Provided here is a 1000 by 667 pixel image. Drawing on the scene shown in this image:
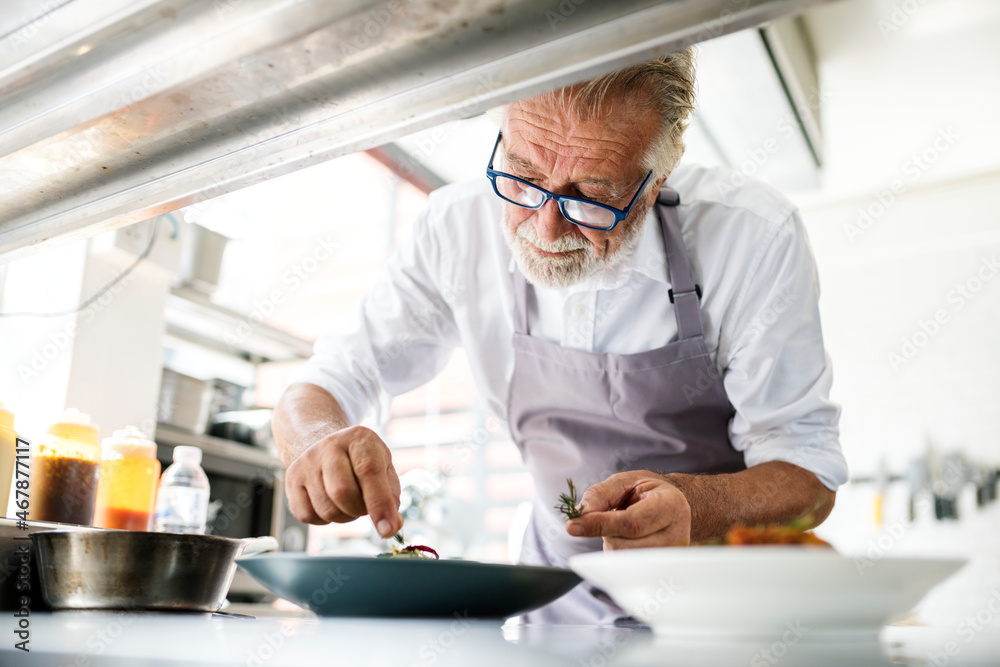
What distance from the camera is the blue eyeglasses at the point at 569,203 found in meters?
1.34

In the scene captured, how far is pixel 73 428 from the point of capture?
1422mm

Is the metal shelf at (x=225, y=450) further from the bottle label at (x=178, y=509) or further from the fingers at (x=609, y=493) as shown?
the fingers at (x=609, y=493)

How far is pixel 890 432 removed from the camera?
4.34 meters

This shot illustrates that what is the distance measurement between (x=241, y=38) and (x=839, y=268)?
178 inches

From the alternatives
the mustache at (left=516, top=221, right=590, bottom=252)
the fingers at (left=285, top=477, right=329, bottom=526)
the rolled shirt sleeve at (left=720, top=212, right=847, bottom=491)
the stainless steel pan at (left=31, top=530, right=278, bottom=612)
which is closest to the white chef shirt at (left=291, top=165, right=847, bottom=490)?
the rolled shirt sleeve at (left=720, top=212, right=847, bottom=491)

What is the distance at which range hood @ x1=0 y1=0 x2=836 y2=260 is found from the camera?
637mm

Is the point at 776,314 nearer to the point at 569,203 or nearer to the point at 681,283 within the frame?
the point at 681,283

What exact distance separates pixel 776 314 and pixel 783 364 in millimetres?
94

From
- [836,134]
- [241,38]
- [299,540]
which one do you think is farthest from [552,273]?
[836,134]

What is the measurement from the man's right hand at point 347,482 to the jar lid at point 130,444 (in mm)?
620

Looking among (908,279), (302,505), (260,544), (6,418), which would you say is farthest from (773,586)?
(908,279)

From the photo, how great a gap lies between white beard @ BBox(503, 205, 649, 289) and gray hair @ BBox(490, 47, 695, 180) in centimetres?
13

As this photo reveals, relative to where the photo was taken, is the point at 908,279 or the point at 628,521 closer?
the point at 628,521

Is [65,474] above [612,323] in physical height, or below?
below
